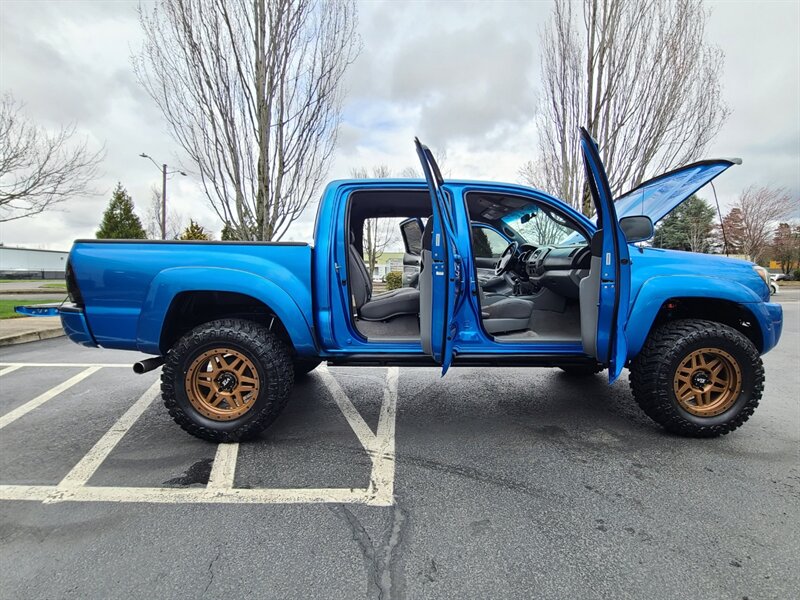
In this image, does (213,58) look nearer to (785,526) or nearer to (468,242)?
(468,242)

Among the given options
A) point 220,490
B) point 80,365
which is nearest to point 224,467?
point 220,490

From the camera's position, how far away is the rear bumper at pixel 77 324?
3.08 m

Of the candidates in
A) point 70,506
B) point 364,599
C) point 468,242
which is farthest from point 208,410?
point 468,242

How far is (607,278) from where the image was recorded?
2.98 m

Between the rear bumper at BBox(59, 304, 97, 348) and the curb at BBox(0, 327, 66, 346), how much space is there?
530cm

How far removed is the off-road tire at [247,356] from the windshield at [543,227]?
239 cm

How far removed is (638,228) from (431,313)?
1.52 m

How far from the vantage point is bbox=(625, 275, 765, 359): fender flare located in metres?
3.14

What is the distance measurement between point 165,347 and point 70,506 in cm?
118

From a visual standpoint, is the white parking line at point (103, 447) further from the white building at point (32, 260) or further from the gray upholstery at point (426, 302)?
the white building at point (32, 260)

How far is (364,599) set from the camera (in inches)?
67.5

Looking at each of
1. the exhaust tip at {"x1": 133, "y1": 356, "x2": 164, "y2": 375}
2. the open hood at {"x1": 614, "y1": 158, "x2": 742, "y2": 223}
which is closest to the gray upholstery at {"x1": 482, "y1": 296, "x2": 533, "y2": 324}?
the open hood at {"x1": 614, "y1": 158, "x2": 742, "y2": 223}

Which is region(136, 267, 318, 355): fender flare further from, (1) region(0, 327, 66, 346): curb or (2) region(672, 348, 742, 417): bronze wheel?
(1) region(0, 327, 66, 346): curb

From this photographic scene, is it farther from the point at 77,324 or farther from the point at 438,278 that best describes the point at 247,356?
the point at 438,278
